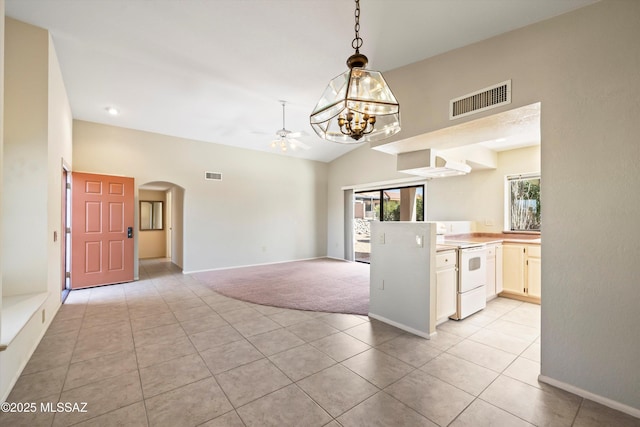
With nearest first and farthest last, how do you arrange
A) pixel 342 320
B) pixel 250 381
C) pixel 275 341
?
1. pixel 250 381
2. pixel 275 341
3. pixel 342 320

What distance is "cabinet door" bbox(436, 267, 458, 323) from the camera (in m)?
3.04

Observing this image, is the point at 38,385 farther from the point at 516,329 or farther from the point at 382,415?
the point at 516,329

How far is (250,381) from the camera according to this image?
2102 millimetres

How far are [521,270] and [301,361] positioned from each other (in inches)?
147

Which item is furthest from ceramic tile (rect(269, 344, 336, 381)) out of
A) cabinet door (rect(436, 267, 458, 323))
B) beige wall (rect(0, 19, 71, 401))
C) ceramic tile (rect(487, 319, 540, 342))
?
beige wall (rect(0, 19, 71, 401))

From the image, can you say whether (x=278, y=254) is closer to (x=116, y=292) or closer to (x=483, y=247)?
(x=116, y=292)

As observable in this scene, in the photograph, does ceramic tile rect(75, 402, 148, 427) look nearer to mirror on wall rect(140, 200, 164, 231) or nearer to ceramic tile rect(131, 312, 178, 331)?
ceramic tile rect(131, 312, 178, 331)

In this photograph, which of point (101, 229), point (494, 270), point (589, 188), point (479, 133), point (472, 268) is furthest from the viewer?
point (101, 229)

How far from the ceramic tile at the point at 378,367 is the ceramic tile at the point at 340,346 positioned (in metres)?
0.08

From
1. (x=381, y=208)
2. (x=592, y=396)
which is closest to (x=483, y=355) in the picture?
(x=592, y=396)

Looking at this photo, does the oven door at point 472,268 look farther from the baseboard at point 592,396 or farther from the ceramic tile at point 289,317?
the ceramic tile at point 289,317

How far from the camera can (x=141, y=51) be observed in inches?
133

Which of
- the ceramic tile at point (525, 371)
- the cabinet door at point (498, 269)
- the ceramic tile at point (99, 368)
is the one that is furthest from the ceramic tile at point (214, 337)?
the cabinet door at point (498, 269)

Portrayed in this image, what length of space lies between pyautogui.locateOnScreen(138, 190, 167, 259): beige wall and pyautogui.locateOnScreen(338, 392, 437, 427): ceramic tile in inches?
343
